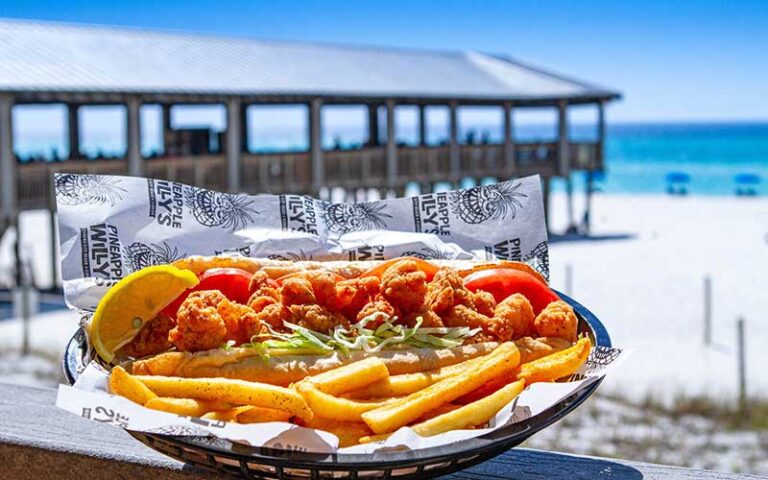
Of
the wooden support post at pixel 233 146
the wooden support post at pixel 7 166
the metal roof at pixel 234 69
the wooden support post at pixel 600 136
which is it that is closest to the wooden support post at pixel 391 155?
the metal roof at pixel 234 69

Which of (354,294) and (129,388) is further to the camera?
(354,294)

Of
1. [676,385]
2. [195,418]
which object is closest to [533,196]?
[195,418]

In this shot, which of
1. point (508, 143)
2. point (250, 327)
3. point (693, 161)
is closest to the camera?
point (250, 327)

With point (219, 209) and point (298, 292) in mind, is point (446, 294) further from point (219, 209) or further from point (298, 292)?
point (219, 209)

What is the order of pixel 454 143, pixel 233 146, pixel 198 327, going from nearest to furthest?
pixel 198 327
pixel 233 146
pixel 454 143

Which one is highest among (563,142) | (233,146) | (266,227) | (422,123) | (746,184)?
(422,123)

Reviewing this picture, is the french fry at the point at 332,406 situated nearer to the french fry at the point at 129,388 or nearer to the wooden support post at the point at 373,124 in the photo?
the french fry at the point at 129,388

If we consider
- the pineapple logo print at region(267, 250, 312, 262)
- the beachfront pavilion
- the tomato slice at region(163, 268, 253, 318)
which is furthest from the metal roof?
the tomato slice at region(163, 268, 253, 318)

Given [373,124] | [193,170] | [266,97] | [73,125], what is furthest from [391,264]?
[373,124]

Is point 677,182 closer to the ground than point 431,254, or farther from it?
closer to the ground
